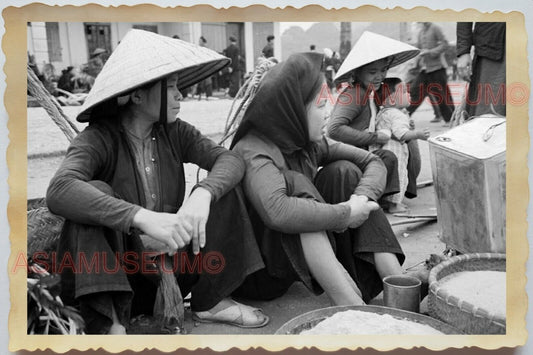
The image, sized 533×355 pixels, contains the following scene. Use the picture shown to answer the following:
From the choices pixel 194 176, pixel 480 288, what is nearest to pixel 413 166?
pixel 480 288

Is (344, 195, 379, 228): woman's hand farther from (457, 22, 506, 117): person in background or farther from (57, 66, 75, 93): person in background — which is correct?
(57, 66, 75, 93): person in background

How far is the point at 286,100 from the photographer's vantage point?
1468 millimetres

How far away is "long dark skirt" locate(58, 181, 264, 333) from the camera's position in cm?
139

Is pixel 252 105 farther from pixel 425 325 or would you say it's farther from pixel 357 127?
pixel 425 325

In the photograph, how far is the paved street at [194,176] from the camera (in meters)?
1.48

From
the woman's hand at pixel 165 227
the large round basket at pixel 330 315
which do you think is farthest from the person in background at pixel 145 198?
the large round basket at pixel 330 315

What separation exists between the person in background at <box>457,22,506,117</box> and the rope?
1.11 m

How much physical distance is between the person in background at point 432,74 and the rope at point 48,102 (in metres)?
0.98

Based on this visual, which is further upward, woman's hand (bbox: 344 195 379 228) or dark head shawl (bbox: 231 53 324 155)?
dark head shawl (bbox: 231 53 324 155)

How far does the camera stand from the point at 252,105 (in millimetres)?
1502

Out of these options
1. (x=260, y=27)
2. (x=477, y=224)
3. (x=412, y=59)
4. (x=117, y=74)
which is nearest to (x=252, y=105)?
(x=260, y=27)

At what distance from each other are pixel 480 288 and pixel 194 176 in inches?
32.5

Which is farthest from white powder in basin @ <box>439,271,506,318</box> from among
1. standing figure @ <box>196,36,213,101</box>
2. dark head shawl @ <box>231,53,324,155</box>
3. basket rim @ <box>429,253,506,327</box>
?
standing figure @ <box>196,36,213,101</box>

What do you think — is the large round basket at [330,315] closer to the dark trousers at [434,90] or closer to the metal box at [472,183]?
the metal box at [472,183]
